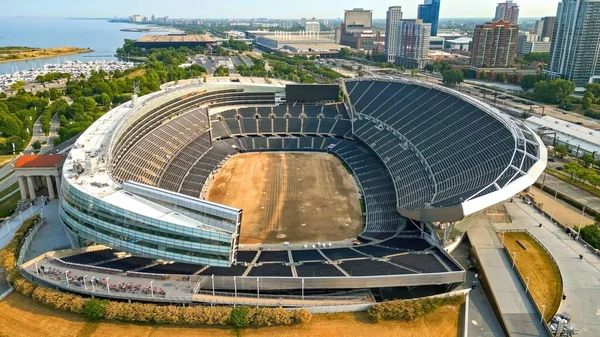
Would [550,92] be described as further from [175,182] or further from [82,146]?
[82,146]

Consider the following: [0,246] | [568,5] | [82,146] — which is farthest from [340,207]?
[568,5]

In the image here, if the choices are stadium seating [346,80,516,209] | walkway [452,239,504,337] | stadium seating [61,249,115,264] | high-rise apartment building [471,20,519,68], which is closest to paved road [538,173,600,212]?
stadium seating [346,80,516,209]

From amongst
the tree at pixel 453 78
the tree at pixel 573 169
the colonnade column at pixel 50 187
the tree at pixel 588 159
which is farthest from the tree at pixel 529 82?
the colonnade column at pixel 50 187

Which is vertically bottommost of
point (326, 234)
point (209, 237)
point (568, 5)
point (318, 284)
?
point (326, 234)

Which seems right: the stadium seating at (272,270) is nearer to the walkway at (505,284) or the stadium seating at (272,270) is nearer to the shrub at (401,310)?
the shrub at (401,310)

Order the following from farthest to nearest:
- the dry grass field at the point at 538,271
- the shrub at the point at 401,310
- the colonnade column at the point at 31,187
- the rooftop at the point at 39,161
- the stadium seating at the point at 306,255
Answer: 1. the colonnade column at the point at 31,187
2. the rooftop at the point at 39,161
3. the stadium seating at the point at 306,255
4. the dry grass field at the point at 538,271
5. the shrub at the point at 401,310
